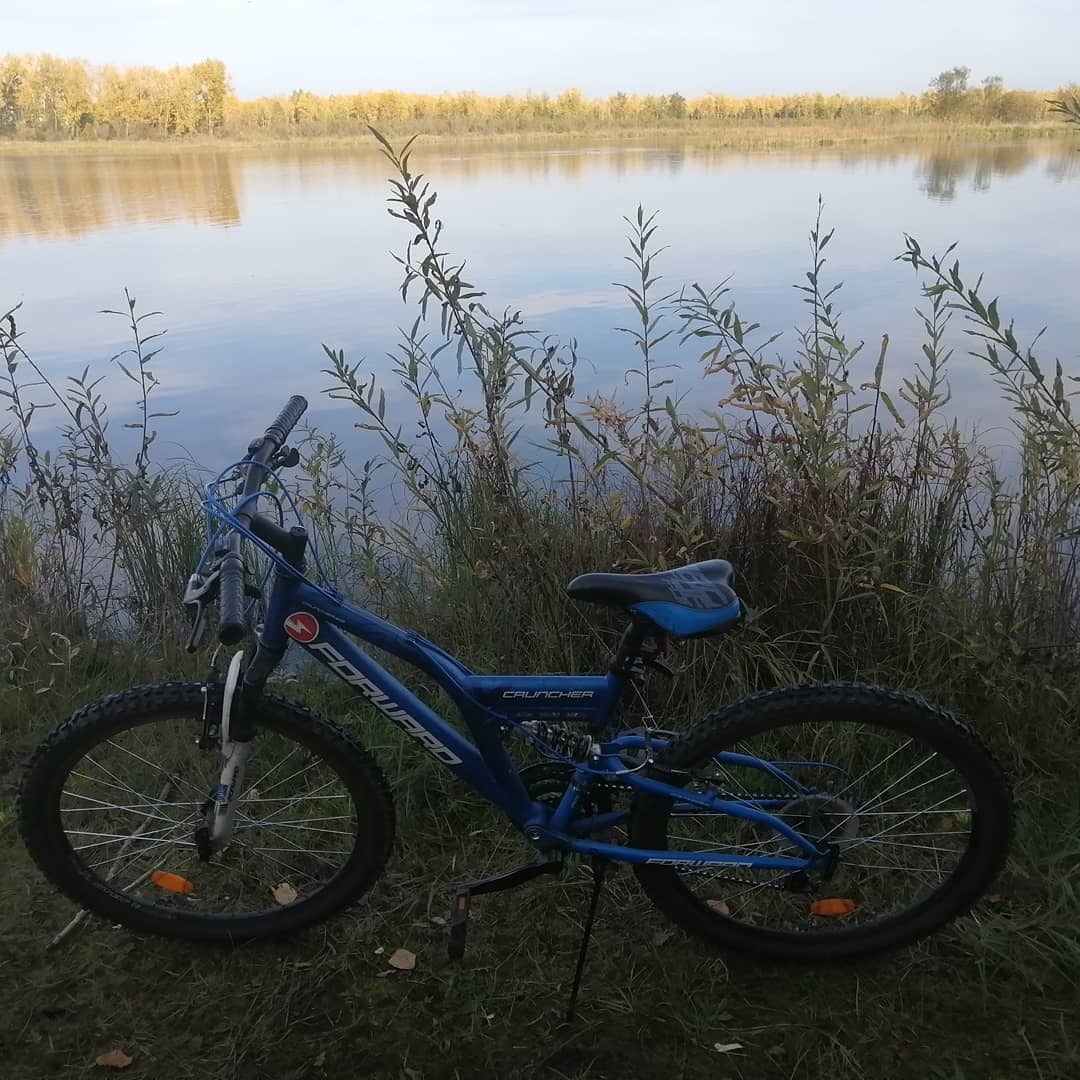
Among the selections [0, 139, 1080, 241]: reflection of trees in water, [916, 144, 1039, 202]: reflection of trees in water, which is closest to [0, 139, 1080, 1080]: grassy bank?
[0, 139, 1080, 241]: reflection of trees in water

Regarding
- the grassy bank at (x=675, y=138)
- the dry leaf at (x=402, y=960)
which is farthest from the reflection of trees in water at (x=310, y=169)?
the dry leaf at (x=402, y=960)

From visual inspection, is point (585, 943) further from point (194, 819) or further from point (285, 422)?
point (285, 422)

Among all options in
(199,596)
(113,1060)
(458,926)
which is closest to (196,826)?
(113,1060)

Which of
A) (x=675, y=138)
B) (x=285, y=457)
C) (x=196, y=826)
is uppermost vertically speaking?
(x=675, y=138)

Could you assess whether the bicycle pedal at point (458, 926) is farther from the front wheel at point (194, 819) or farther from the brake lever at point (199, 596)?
the brake lever at point (199, 596)

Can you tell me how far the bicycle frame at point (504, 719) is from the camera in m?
1.72

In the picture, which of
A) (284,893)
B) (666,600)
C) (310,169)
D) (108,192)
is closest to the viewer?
(666,600)

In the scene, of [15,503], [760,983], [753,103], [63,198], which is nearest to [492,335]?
[760,983]

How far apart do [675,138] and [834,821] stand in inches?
1029

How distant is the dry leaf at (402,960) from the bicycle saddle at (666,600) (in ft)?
3.04

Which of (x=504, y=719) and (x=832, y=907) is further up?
(x=504, y=719)

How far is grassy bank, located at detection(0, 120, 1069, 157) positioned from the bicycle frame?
20.9 m

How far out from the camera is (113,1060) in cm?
177

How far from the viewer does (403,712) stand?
183cm
